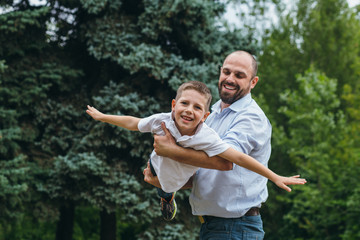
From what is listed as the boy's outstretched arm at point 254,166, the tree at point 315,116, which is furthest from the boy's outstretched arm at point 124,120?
the tree at point 315,116

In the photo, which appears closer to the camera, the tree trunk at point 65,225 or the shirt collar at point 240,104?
the shirt collar at point 240,104

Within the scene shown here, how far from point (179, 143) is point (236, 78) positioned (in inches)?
24.7

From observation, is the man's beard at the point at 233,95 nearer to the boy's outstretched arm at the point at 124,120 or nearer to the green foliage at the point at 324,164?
the boy's outstretched arm at the point at 124,120

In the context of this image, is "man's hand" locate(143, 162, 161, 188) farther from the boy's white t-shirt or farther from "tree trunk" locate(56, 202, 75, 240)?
"tree trunk" locate(56, 202, 75, 240)

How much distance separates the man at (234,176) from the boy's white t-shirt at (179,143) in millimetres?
50

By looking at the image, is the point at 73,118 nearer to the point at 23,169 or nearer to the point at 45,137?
the point at 45,137

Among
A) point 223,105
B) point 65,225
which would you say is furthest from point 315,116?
point 223,105

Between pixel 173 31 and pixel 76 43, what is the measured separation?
2042 mm

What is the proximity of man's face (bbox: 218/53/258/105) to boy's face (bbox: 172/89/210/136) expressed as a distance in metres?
0.35

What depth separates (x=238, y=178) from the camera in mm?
2486

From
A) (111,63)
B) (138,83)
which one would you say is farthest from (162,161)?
(111,63)

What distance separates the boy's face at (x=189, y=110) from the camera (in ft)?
7.73

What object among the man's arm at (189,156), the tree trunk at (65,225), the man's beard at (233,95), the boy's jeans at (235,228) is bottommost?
the tree trunk at (65,225)

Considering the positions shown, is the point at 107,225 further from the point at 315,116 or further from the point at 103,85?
the point at 315,116
